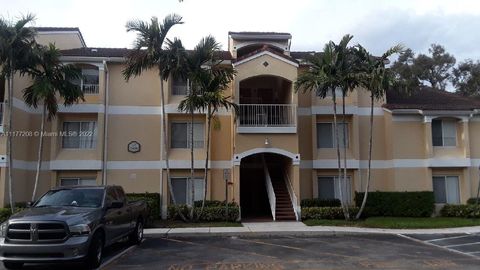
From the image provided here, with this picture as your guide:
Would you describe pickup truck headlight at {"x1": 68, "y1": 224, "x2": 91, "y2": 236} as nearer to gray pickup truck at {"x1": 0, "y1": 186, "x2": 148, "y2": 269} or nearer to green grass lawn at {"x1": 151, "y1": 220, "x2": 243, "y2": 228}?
gray pickup truck at {"x1": 0, "y1": 186, "x2": 148, "y2": 269}

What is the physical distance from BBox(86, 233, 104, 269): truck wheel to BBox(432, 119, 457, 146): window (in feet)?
63.3

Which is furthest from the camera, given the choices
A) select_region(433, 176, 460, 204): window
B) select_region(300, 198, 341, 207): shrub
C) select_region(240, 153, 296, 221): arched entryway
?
select_region(433, 176, 460, 204): window

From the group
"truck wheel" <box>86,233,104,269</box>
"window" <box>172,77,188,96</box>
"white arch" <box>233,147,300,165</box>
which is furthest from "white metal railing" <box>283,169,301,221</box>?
→ "truck wheel" <box>86,233,104,269</box>

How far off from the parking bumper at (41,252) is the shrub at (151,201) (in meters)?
10.3

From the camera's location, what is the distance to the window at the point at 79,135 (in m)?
23.4

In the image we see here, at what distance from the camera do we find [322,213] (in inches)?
838

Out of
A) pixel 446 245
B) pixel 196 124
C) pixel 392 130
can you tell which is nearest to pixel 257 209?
pixel 196 124

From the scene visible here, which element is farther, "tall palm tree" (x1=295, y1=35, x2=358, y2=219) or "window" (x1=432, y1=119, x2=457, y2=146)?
"window" (x1=432, y1=119, x2=457, y2=146)

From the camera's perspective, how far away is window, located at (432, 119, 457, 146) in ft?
81.1

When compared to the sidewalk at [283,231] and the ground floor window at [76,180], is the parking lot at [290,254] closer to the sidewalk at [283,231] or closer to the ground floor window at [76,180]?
the sidewalk at [283,231]

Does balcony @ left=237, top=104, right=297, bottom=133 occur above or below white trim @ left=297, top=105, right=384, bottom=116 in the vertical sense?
below

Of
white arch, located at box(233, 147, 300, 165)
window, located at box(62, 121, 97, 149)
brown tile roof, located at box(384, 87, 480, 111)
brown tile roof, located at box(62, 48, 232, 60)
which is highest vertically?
brown tile roof, located at box(62, 48, 232, 60)

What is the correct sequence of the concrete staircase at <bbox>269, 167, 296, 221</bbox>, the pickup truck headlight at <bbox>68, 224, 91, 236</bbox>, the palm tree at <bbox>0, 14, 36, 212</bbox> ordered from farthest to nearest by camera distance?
the concrete staircase at <bbox>269, 167, 296, 221</bbox> < the palm tree at <bbox>0, 14, 36, 212</bbox> < the pickup truck headlight at <bbox>68, 224, 91, 236</bbox>

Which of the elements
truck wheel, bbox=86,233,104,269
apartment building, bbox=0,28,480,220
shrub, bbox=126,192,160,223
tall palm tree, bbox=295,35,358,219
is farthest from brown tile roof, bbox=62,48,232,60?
truck wheel, bbox=86,233,104,269
